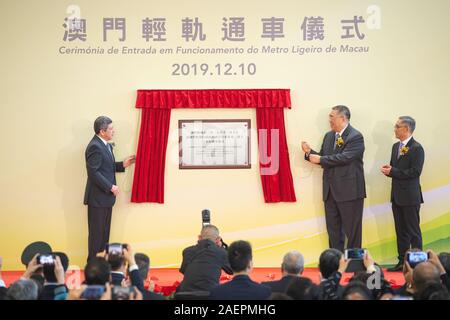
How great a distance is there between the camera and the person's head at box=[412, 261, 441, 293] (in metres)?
3.99

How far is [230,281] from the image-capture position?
4.34 meters

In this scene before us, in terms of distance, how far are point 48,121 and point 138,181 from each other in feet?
3.68

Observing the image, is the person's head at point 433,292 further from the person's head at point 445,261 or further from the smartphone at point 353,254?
the person's head at point 445,261

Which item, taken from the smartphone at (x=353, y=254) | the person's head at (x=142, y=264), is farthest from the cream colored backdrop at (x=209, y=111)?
the smartphone at (x=353, y=254)

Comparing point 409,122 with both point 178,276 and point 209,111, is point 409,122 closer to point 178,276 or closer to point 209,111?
point 209,111

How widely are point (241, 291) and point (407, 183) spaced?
3.26m

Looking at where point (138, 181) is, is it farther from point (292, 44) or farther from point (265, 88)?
point (292, 44)

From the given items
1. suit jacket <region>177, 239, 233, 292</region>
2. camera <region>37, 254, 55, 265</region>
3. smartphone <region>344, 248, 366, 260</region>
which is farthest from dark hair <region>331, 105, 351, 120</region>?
camera <region>37, 254, 55, 265</region>

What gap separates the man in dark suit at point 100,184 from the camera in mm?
6929

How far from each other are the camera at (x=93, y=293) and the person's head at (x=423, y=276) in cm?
177

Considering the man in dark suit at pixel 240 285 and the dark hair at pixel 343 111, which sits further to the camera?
the dark hair at pixel 343 111

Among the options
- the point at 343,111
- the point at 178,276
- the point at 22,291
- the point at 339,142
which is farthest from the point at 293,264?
the point at 343,111

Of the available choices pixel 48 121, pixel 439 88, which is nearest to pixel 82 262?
pixel 48 121

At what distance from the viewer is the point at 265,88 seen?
7.25 m
